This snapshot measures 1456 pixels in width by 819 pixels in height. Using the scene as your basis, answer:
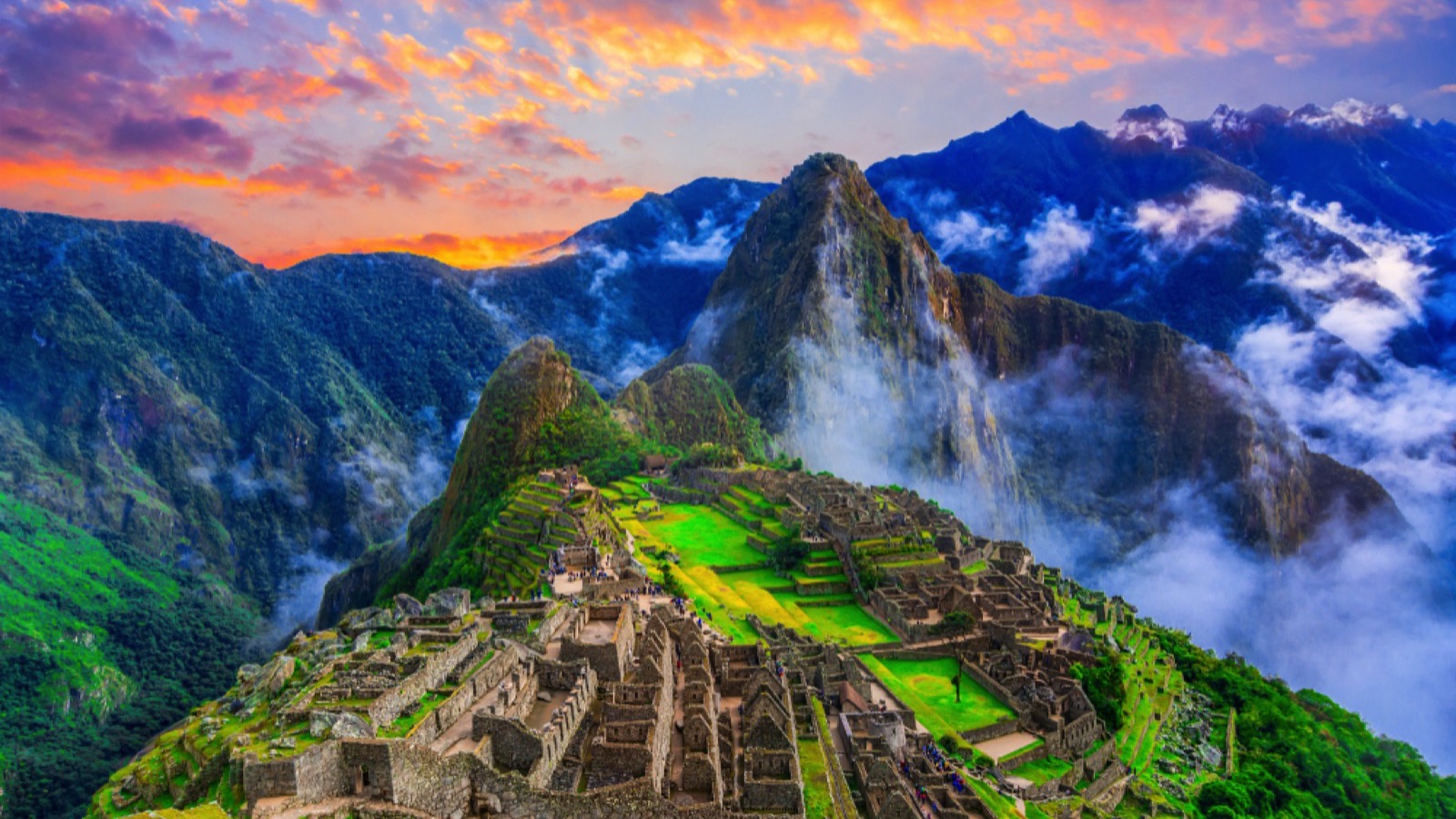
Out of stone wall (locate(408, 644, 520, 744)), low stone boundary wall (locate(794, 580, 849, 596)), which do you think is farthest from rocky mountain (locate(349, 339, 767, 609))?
stone wall (locate(408, 644, 520, 744))

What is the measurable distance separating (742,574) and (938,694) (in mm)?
18489

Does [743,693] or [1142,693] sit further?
[1142,693]

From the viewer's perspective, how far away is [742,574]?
5906 cm

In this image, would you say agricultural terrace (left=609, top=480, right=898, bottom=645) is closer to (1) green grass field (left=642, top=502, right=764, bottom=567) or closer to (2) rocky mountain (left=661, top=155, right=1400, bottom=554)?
(1) green grass field (left=642, top=502, right=764, bottom=567)

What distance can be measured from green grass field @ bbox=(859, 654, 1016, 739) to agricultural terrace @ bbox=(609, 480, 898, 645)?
262 cm

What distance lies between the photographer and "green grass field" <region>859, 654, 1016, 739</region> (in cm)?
3891

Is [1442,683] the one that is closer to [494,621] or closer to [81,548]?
[494,621]

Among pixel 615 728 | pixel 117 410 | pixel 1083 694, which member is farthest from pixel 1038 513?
pixel 615 728

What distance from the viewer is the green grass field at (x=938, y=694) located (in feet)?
128

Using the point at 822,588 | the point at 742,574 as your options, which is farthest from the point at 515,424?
the point at 822,588

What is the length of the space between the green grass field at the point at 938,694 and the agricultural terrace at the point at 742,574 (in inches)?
103

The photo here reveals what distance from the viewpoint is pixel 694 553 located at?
62250mm

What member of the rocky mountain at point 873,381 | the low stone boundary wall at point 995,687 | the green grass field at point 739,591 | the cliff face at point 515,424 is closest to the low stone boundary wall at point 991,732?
the low stone boundary wall at point 995,687

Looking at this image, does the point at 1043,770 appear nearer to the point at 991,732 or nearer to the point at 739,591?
the point at 991,732
